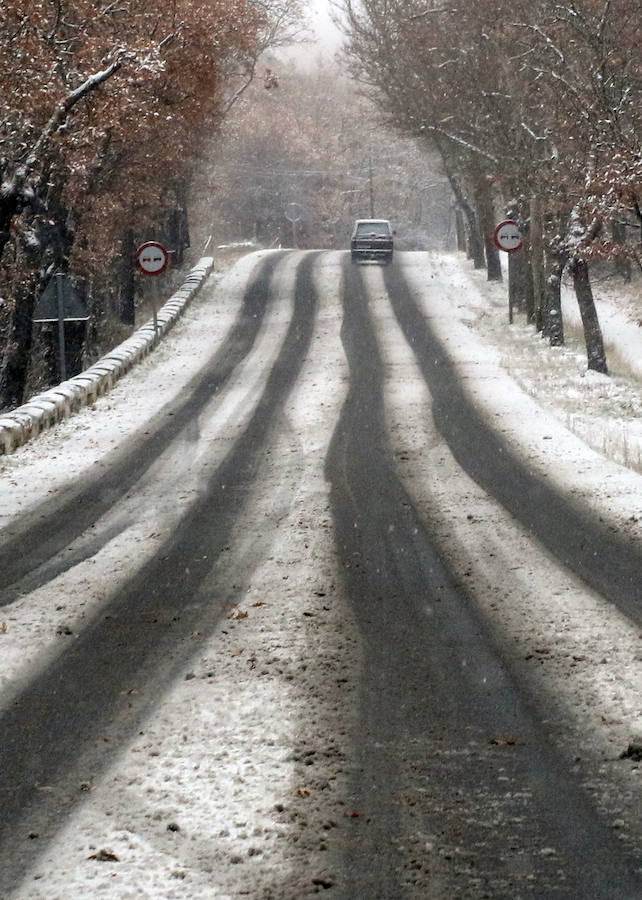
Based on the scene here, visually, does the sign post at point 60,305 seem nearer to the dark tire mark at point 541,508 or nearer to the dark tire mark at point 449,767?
the dark tire mark at point 541,508

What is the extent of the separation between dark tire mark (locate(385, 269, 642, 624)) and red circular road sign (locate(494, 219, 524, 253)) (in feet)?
26.0

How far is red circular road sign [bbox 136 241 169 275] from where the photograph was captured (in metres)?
24.8

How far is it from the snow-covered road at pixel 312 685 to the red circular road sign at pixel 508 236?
13.3 metres

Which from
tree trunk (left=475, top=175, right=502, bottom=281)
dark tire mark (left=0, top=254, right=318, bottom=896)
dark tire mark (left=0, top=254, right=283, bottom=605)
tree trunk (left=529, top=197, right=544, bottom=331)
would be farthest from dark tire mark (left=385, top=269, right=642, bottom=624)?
tree trunk (left=475, top=175, right=502, bottom=281)

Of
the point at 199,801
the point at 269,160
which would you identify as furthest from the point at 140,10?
the point at 269,160

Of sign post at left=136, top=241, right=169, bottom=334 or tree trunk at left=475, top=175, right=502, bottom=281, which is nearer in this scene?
sign post at left=136, top=241, right=169, bottom=334

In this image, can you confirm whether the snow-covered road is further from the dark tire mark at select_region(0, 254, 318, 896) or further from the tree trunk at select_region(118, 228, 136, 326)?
the tree trunk at select_region(118, 228, 136, 326)

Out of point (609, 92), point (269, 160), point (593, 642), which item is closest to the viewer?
point (593, 642)

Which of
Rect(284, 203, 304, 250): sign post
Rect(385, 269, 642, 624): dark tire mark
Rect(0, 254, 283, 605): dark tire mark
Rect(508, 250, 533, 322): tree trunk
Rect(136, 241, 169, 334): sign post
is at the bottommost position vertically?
Rect(385, 269, 642, 624): dark tire mark

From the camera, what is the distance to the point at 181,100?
2527 cm

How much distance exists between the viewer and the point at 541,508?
1088 centimetres

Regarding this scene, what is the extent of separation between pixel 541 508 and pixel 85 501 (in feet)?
15.3

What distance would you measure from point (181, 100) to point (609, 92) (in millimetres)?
10067

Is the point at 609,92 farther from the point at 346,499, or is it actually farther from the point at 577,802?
the point at 577,802
